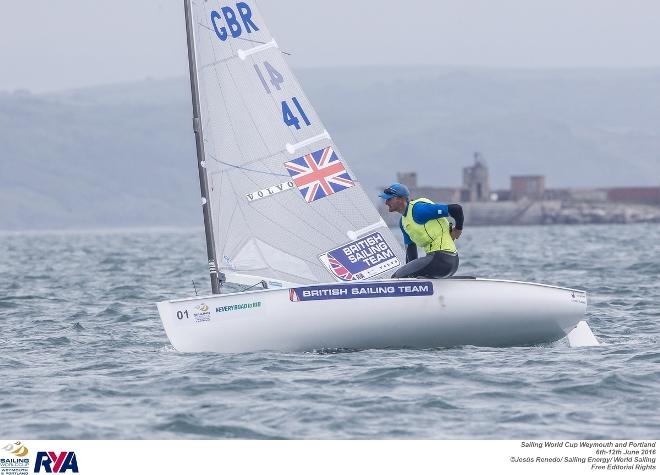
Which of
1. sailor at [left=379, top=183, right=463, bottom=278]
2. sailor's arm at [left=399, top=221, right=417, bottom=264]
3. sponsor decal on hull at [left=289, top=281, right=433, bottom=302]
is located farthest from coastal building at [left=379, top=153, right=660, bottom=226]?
sponsor decal on hull at [left=289, top=281, right=433, bottom=302]

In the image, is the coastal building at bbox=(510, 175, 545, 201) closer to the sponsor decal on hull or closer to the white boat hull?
the white boat hull

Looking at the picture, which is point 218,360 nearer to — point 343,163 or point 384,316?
point 384,316

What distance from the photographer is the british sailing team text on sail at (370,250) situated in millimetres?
17391

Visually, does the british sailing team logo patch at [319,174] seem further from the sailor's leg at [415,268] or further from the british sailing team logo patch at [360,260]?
the sailor's leg at [415,268]

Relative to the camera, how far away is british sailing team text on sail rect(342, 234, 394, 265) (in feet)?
57.1

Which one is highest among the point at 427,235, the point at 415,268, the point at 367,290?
the point at 427,235

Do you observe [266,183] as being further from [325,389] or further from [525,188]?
[525,188]

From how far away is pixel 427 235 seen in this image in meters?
15.9

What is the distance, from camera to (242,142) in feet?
56.5

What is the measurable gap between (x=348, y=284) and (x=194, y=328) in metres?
1.98

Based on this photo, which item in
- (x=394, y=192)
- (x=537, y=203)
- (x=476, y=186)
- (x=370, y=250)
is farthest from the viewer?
(x=476, y=186)

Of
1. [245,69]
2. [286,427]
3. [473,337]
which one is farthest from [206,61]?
[286,427]
